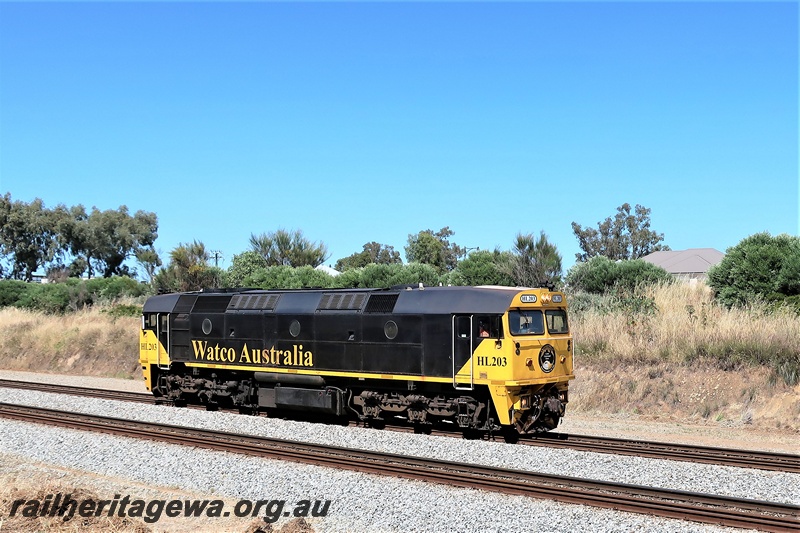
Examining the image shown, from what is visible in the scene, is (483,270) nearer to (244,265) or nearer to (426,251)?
(244,265)

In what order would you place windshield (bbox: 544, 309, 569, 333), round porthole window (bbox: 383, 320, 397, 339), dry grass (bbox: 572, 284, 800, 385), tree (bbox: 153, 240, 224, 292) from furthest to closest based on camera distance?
tree (bbox: 153, 240, 224, 292) < dry grass (bbox: 572, 284, 800, 385) < round porthole window (bbox: 383, 320, 397, 339) < windshield (bbox: 544, 309, 569, 333)

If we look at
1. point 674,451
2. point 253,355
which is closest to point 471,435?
point 674,451

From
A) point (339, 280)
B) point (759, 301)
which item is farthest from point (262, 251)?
point (759, 301)

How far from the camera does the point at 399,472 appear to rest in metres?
12.8

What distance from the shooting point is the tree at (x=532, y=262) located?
118 feet

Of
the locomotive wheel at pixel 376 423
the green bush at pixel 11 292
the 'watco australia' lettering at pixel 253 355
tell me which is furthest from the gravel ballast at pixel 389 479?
the green bush at pixel 11 292

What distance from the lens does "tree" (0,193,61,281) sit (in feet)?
306

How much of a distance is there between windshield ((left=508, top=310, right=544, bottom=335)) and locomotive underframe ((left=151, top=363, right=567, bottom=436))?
1175 millimetres

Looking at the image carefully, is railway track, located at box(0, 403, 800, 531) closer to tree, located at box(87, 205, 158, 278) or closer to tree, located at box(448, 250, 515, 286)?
tree, located at box(448, 250, 515, 286)

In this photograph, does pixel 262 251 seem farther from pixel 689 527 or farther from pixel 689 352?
pixel 689 527

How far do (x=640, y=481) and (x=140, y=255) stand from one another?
8811cm

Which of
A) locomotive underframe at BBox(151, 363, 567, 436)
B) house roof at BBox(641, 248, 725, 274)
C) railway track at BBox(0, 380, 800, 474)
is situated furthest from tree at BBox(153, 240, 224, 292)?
house roof at BBox(641, 248, 725, 274)

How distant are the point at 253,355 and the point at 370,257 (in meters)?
89.1

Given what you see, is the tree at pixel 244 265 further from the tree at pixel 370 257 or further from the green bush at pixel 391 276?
the tree at pixel 370 257
